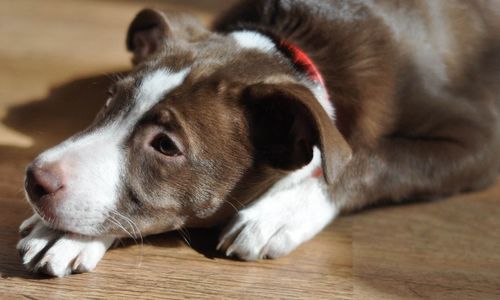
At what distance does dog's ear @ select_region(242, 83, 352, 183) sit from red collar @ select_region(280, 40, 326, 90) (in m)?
0.24

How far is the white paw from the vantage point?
2.10m

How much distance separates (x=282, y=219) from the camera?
2.18 meters

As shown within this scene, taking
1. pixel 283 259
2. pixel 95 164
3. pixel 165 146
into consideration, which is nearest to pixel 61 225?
pixel 95 164

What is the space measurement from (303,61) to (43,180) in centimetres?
87

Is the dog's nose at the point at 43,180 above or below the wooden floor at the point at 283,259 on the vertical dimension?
above

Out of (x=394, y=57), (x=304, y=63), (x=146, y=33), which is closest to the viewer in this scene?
(x=304, y=63)

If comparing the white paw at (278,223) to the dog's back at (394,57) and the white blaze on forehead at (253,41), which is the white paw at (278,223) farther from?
the white blaze on forehead at (253,41)

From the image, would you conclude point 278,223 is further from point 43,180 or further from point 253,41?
point 43,180

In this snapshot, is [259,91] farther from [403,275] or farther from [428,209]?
[428,209]

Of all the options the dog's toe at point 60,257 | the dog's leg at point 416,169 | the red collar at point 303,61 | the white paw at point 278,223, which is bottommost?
the dog's leg at point 416,169

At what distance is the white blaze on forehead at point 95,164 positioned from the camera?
6.13 feet

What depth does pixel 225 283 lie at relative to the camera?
1988 mm

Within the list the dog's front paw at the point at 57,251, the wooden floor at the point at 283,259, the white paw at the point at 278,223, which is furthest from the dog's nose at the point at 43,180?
the white paw at the point at 278,223

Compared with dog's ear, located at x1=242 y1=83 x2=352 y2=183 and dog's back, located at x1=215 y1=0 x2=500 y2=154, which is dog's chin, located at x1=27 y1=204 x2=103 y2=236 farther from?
dog's back, located at x1=215 y1=0 x2=500 y2=154
